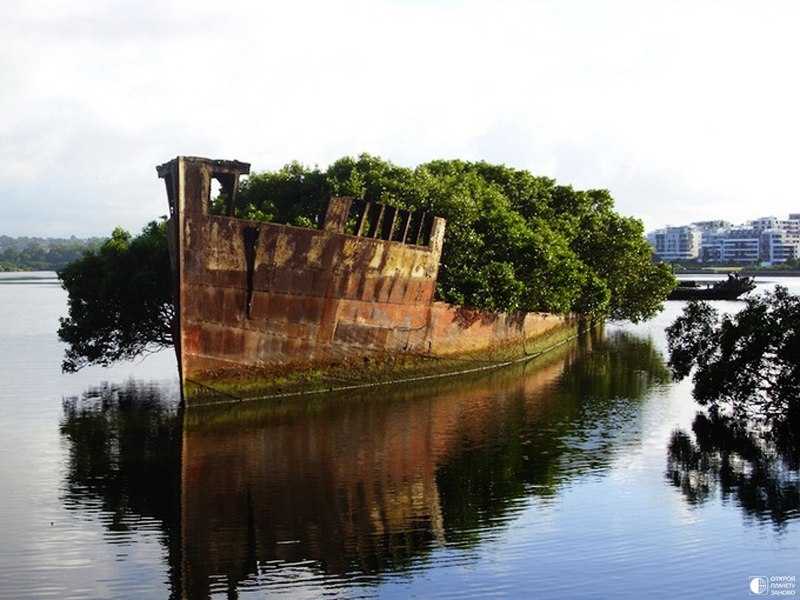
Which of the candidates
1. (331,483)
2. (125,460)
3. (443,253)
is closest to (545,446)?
(331,483)

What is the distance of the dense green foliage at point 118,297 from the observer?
33781mm

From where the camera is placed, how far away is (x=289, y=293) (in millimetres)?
30734

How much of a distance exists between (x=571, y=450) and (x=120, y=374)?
2160 centimetres

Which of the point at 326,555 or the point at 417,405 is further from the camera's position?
the point at 417,405

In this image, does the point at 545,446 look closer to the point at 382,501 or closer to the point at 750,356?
the point at 750,356

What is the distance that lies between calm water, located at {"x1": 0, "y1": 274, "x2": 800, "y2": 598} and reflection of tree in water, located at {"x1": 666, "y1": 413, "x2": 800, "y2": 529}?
10cm

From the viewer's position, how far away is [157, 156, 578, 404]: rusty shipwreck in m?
29.0

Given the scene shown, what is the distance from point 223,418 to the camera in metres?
28.1

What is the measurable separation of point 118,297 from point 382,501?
16520 millimetres

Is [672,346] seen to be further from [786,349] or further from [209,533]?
[209,533]

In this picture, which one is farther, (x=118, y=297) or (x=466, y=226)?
(x=466, y=226)

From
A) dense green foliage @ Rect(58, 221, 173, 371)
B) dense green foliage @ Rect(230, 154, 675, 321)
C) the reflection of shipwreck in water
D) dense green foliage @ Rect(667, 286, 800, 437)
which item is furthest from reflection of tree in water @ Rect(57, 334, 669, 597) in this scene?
dense green foliage @ Rect(230, 154, 675, 321)

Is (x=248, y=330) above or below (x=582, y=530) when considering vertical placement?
above

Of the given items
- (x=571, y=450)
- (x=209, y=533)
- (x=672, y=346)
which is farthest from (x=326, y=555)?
(x=672, y=346)
